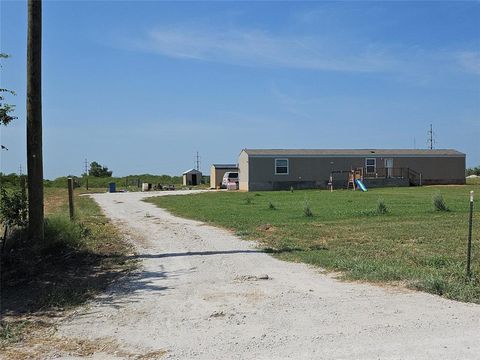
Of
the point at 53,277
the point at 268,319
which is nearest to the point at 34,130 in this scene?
the point at 53,277

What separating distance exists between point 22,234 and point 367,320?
21.9 ft

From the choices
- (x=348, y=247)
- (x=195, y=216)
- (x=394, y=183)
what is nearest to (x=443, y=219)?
(x=348, y=247)

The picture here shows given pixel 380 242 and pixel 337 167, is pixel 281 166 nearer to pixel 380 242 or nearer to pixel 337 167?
pixel 337 167

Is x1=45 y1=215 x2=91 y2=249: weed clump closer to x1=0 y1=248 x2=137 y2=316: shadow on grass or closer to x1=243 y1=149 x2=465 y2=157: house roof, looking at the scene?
x1=0 y1=248 x2=137 y2=316: shadow on grass

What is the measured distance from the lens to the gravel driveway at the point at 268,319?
4543mm

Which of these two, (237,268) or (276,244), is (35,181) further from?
(276,244)

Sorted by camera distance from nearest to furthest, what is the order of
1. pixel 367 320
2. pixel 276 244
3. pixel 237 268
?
pixel 367 320 < pixel 237 268 < pixel 276 244

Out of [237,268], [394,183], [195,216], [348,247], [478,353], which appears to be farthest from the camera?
[394,183]

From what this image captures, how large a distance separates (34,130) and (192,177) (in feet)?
187

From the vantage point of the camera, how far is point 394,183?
44656 millimetres

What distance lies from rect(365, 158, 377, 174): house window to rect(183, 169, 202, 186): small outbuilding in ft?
88.3

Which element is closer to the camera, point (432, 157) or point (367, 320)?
point (367, 320)

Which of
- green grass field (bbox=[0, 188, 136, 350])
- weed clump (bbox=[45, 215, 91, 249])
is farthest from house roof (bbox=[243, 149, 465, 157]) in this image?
weed clump (bbox=[45, 215, 91, 249])

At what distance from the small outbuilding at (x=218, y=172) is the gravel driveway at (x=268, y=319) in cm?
4537
